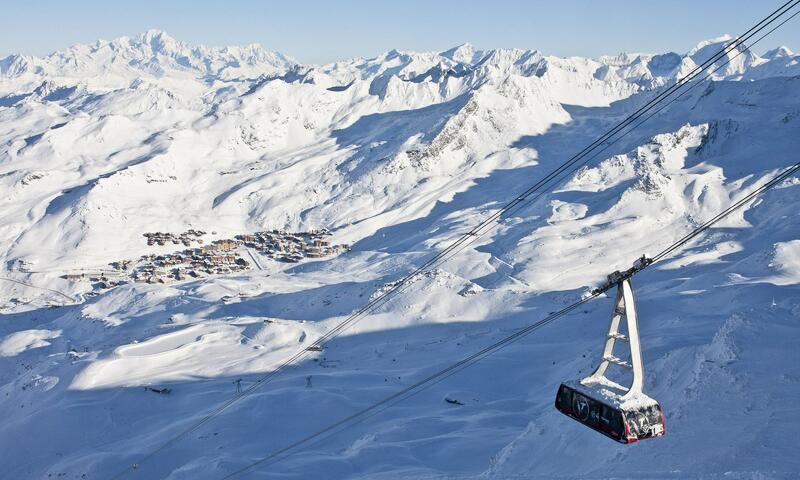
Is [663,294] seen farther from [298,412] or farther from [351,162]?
[351,162]

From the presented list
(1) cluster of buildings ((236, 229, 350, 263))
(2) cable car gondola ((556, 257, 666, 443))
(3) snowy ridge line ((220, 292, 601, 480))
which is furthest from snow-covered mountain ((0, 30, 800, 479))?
(2) cable car gondola ((556, 257, 666, 443))

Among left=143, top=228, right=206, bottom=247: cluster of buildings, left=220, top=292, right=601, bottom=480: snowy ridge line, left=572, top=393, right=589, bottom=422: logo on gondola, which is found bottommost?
left=220, top=292, right=601, bottom=480: snowy ridge line

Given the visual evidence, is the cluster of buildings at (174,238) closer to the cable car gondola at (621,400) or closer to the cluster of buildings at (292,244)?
the cluster of buildings at (292,244)

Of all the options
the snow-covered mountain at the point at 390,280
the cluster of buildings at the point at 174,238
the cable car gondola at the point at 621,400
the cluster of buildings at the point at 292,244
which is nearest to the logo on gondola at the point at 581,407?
the cable car gondola at the point at 621,400

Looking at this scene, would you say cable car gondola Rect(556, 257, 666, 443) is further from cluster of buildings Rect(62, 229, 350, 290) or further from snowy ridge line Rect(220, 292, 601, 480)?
cluster of buildings Rect(62, 229, 350, 290)

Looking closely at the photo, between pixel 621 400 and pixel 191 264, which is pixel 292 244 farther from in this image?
pixel 621 400
